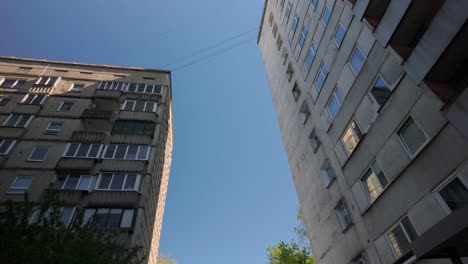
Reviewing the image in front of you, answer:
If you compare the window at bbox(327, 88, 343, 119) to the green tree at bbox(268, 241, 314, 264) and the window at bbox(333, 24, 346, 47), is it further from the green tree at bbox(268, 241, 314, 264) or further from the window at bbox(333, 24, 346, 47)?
the green tree at bbox(268, 241, 314, 264)

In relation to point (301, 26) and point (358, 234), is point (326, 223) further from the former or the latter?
point (301, 26)

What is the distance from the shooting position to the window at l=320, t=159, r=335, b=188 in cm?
1530

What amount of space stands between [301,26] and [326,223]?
14.5 meters

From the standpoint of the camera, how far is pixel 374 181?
11250mm

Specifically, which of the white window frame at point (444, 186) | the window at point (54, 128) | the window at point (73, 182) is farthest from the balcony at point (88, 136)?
the white window frame at point (444, 186)

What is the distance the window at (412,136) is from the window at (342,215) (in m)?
5.40

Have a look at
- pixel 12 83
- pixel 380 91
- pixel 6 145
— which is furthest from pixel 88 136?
pixel 380 91

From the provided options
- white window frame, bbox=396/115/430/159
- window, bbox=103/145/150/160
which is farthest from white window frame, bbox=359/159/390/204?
window, bbox=103/145/150/160

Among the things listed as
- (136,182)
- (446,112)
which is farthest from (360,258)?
(136,182)

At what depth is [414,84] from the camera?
30.3 feet

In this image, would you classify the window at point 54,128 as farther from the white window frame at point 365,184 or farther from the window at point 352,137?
the white window frame at point 365,184

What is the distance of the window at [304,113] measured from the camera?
61.3 ft

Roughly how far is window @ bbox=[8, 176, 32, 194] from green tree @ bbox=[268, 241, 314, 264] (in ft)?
73.5

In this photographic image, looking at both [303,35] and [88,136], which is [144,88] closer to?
[88,136]
